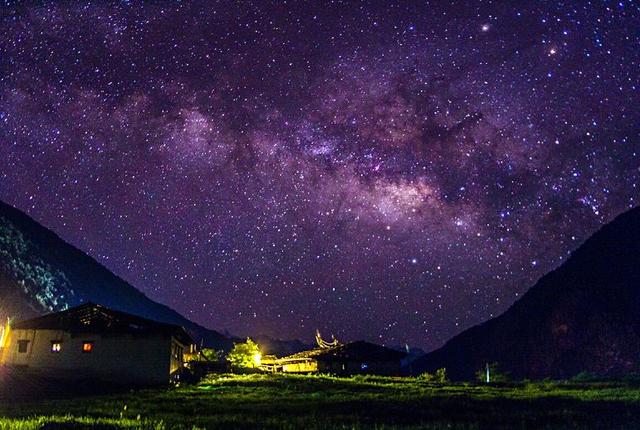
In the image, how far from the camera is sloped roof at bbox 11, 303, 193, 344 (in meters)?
36.7

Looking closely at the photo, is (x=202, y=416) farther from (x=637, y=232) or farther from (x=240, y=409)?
(x=637, y=232)

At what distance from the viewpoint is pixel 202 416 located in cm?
1639

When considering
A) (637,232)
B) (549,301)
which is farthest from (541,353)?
(637,232)

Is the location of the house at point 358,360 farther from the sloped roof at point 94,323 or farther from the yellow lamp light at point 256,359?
the sloped roof at point 94,323

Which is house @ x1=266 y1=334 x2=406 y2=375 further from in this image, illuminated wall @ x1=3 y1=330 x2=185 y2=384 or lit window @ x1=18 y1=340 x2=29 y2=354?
lit window @ x1=18 y1=340 x2=29 y2=354

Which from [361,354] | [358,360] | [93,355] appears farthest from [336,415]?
[361,354]

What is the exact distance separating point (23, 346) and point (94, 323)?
537 centimetres

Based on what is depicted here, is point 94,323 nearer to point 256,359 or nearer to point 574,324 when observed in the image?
point 256,359

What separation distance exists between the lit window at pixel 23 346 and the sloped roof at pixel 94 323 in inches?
39.9

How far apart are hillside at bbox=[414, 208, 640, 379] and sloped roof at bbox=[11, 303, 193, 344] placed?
316 feet

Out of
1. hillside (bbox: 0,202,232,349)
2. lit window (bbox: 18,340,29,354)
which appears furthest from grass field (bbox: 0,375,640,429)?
hillside (bbox: 0,202,232,349)

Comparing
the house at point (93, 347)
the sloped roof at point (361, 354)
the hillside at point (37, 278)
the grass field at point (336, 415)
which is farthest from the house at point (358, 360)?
the grass field at point (336, 415)

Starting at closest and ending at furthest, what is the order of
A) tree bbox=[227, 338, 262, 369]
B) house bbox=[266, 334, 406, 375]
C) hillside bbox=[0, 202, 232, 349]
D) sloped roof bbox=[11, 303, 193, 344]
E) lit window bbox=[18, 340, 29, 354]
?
1. lit window bbox=[18, 340, 29, 354]
2. sloped roof bbox=[11, 303, 193, 344]
3. house bbox=[266, 334, 406, 375]
4. tree bbox=[227, 338, 262, 369]
5. hillside bbox=[0, 202, 232, 349]

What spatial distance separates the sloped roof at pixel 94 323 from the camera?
36656 millimetres
